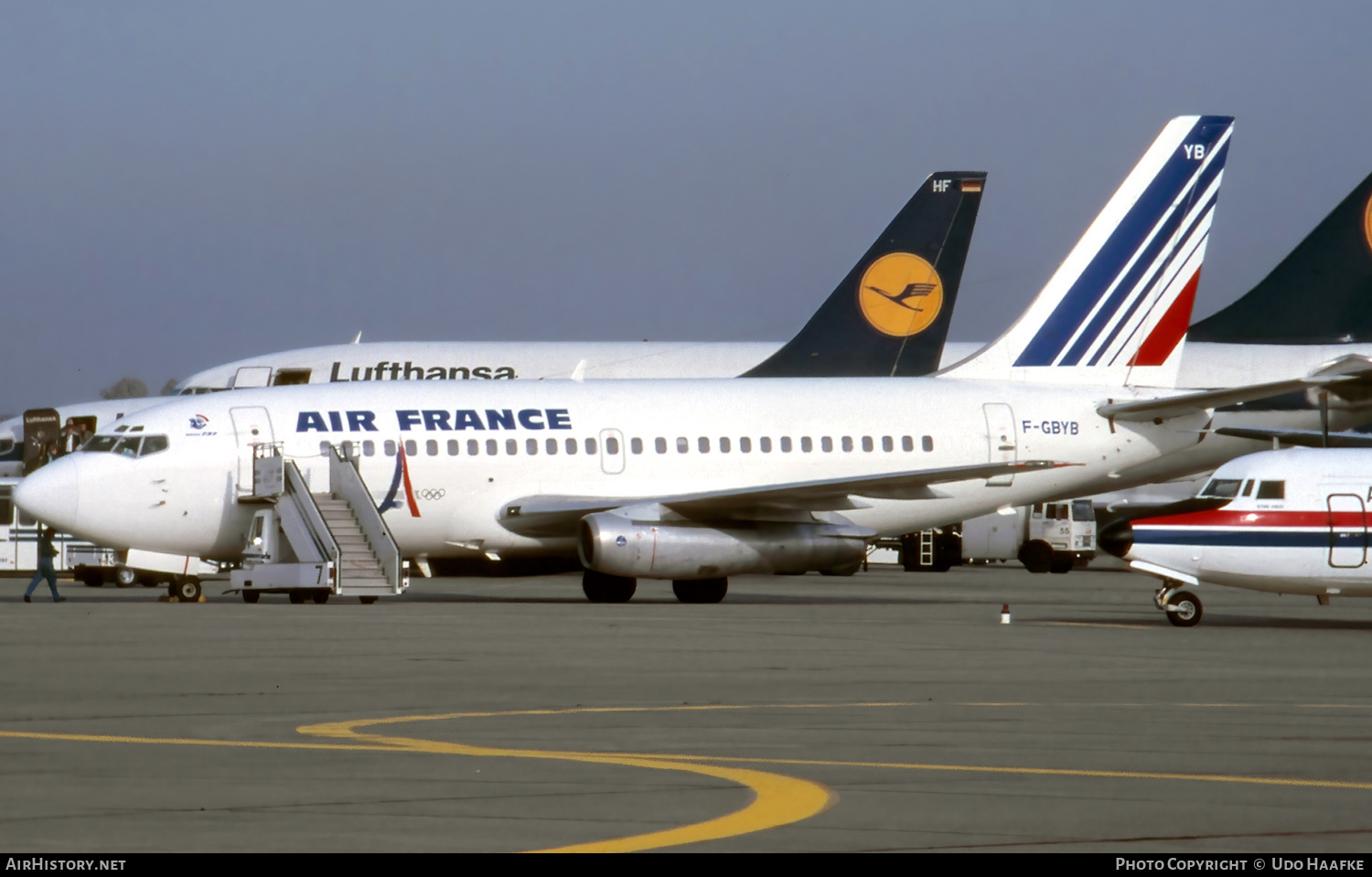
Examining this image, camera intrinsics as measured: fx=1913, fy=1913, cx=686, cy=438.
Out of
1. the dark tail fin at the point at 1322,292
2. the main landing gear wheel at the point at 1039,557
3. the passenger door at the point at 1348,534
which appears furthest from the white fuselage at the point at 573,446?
the dark tail fin at the point at 1322,292

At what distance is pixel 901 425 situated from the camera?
35.6 m

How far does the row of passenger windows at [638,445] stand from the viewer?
32.9 meters

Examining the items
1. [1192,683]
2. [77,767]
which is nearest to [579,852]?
[77,767]

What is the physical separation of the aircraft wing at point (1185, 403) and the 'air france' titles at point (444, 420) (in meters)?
10.6

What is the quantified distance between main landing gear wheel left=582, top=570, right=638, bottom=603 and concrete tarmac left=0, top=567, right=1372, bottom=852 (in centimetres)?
758

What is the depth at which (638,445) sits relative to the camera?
113ft

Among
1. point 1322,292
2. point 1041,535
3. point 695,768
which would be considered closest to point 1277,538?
point 695,768

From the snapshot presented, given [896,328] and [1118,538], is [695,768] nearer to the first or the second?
[1118,538]

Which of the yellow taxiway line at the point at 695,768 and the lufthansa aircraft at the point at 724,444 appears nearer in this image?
the yellow taxiway line at the point at 695,768

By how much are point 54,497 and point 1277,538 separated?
62.7ft

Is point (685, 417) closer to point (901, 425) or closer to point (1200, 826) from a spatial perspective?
point (901, 425)

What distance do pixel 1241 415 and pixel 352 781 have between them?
151 feet

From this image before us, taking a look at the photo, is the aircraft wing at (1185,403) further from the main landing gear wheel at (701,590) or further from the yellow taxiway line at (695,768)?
the yellow taxiway line at (695,768)

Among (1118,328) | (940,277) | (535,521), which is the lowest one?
(535,521)
